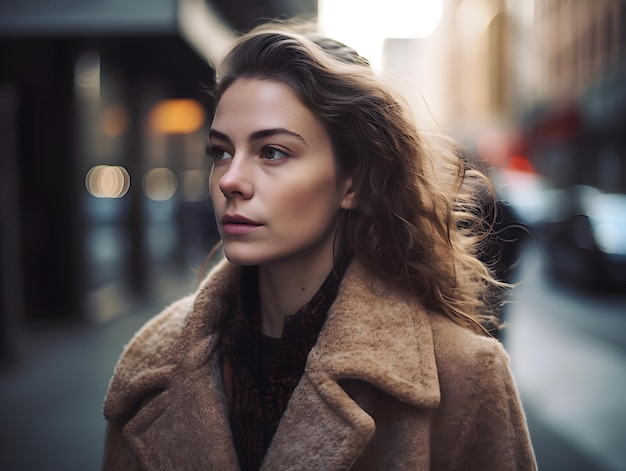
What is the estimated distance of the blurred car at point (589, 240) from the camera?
11.1 m

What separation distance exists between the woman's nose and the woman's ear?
30 cm

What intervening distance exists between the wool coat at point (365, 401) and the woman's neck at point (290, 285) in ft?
0.32

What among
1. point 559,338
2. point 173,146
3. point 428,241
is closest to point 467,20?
point 173,146

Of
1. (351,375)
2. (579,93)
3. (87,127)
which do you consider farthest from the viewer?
(579,93)

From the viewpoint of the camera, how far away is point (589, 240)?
1137cm

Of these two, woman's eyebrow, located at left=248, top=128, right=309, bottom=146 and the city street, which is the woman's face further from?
the city street

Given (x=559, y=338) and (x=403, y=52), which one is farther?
(x=403, y=52)

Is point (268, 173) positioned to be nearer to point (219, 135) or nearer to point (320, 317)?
point (219, 135)

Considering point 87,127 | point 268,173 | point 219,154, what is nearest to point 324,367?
point 268,173

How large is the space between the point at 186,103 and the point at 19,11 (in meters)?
7.22

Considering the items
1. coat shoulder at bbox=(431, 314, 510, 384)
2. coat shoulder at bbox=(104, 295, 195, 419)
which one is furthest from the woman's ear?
coat shoulder at bbox=(104, 295, 195, 419)

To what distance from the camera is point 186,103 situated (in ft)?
44.3

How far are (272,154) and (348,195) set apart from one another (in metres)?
0.27

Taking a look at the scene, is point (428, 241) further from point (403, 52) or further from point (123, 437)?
point (403, 52)
